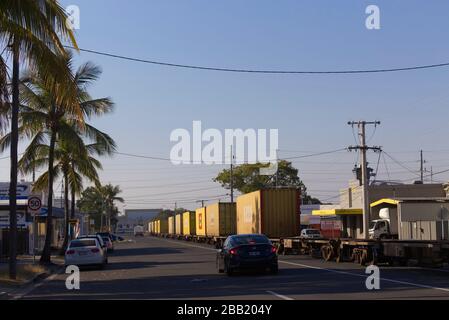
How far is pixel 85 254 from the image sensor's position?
30000 mm

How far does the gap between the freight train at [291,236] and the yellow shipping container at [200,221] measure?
0.09 meters

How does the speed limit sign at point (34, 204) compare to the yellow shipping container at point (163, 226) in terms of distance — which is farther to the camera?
the yellow shipping container at point (163, 226)

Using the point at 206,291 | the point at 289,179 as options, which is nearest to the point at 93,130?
the point at 206,291

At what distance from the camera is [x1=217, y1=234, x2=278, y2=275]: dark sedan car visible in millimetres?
23094

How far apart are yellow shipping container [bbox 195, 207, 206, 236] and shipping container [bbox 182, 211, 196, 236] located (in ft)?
10.4

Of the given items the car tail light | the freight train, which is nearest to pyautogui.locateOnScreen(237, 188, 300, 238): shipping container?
the freight train

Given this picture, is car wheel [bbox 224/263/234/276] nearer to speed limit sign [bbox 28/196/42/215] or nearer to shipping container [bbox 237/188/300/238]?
speed limit sign [bbox 28/196/42/215]

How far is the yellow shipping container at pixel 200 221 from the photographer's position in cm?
6515

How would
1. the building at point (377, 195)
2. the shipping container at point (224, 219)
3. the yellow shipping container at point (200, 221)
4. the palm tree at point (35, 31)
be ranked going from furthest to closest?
1. the building at point (377, 195)
2. the yellow shipping container at point (200, 221)
3. the shipping container at point (224, 219)
4. the palm tree at point (35, 31)

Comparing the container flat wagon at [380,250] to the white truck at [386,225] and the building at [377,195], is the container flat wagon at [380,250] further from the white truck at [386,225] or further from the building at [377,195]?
the building at [377,195]

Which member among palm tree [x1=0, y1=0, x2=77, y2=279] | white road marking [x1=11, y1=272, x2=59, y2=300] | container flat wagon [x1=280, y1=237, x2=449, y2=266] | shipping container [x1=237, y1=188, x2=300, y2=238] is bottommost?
white road marking [x1=11, y1=272, x2=59, y2=300]

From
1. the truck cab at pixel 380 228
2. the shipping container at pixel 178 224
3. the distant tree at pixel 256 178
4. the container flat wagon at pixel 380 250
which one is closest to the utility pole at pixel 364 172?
the truck cab at pixel 380 228
